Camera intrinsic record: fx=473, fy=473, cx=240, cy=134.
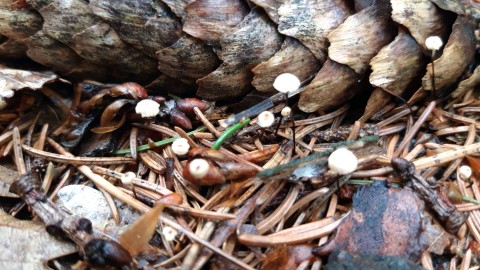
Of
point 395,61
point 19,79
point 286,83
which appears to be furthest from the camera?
Answer: point 19,79

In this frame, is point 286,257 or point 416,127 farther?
point 416,127

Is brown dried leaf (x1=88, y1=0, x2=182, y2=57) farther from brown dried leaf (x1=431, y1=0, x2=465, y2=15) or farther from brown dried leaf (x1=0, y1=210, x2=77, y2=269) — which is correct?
brown dried leaf (x1=431, y1=0, x2=465, y2=15)

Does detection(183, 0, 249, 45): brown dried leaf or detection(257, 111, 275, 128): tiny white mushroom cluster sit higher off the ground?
detection(183, 0, 249, 45): brown dried leaf

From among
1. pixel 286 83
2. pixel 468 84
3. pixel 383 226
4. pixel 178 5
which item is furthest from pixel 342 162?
pixel 178 5

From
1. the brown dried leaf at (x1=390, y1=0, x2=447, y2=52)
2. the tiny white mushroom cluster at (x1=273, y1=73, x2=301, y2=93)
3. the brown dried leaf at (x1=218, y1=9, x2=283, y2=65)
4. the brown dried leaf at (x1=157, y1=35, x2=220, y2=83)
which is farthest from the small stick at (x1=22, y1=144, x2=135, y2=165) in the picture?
the brown dried leaf at (x1=390, y1=0, x2=447, y2=52)

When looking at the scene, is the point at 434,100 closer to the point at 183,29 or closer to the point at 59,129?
the point at 183,29

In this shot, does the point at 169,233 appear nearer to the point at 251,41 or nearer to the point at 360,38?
the point at 251,41

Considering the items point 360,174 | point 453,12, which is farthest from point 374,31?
point 360,174
